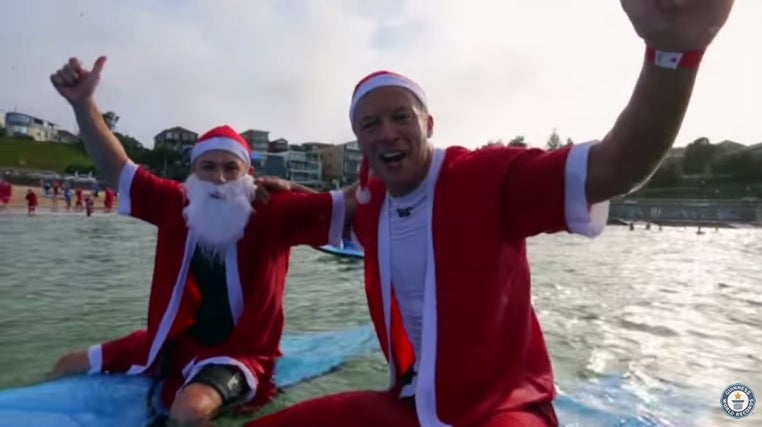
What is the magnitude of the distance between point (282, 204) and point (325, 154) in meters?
98.1

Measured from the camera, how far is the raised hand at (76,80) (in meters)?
3.67

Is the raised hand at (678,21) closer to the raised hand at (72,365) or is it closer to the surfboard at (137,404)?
the surfboard at (137,404)

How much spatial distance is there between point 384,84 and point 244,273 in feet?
5.84

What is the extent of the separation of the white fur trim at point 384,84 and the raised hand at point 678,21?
1086 millimetres

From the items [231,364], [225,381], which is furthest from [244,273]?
[225,381]

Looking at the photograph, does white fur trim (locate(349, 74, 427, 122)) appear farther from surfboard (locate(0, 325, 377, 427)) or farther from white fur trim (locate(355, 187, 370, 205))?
surfboard (locate(0, 325, 377, 427))

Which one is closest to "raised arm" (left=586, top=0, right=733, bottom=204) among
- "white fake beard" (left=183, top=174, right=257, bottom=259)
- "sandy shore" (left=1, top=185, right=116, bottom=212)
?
"white fake beard" (left=183, top=174, right=257, bottom=259)

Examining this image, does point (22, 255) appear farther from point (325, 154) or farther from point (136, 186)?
point (325, 154)

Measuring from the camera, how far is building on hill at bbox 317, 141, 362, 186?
91750 mm

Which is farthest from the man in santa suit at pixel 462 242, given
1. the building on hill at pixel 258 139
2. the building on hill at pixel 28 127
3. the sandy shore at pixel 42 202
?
the building on hill at pixel 28 127

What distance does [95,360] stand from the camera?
13.5ft

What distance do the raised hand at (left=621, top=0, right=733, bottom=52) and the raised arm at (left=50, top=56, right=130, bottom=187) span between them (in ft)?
10.3

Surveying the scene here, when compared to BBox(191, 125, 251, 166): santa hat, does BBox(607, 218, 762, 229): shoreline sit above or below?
below

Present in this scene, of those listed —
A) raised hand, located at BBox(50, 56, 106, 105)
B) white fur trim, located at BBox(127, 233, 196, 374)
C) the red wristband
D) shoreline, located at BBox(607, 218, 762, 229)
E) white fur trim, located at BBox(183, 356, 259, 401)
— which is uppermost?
raised hand, located at BBox(50, 56, 106, 105)
